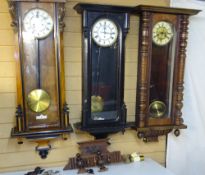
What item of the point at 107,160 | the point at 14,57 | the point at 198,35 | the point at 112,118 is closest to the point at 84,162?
the point at 107,160

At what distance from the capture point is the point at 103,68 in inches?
62.2

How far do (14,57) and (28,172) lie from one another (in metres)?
0.73

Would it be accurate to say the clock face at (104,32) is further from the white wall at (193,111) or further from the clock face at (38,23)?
the white wall at (193,111)

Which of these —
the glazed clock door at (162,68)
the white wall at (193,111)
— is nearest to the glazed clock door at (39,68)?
the glazed clock door at (162,68)

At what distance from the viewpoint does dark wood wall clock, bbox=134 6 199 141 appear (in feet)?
5.34

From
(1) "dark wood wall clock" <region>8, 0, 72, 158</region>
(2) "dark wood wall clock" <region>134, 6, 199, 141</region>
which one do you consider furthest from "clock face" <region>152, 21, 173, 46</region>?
(1) "dark wood wall clock" <region>8, 0, 72, 158</region>

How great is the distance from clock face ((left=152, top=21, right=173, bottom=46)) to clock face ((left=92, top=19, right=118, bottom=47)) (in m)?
0.29

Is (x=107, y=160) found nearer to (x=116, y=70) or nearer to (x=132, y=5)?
(x=116, y=70)

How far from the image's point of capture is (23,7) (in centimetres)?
135

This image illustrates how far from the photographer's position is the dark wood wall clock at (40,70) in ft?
4.51

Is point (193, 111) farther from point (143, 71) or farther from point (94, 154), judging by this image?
point (94, 154)

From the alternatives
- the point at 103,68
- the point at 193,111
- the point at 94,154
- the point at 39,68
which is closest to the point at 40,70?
the point at 39,68

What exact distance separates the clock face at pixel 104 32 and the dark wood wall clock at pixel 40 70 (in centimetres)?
22

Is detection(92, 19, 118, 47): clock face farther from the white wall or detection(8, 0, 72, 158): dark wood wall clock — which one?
the white wall
